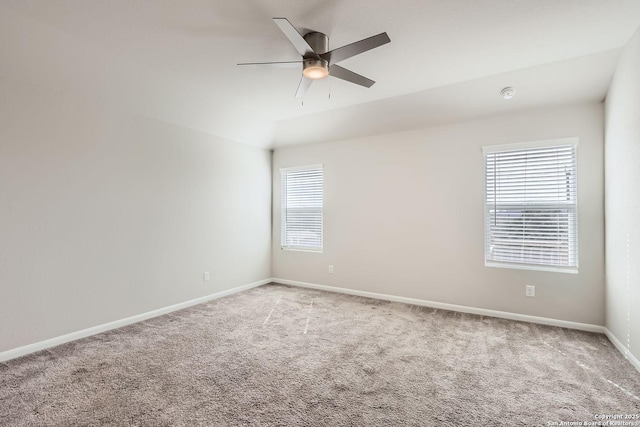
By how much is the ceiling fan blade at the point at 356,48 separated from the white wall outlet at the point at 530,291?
3.19m

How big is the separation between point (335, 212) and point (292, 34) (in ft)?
10.4

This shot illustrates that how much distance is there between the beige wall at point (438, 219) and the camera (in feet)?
10.7

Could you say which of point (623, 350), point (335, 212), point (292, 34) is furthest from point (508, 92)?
point (335, 212)

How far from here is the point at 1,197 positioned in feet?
8.45

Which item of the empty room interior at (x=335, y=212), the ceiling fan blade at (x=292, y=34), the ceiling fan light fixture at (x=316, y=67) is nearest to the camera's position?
the ceiling fan blade at (x=292, y=34)

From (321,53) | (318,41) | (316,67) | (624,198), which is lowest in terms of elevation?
(624,198)

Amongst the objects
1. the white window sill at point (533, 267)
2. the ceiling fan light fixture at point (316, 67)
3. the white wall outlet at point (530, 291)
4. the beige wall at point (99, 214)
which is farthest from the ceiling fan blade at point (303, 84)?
the white wall outlet at point (530, 291)

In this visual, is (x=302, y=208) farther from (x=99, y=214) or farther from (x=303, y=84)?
(x=99, y=214)

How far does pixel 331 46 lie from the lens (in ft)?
8.66

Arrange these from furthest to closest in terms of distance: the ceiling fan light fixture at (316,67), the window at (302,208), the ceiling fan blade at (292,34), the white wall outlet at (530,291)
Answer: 1. the window at (302,208)
2. the white wall outlet at (530,291)
3. the ceiling fan light fixture at (316,67)
4. the ceiling fan blade at (292,34)

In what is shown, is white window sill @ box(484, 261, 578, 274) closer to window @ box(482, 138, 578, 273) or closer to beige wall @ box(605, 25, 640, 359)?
window @ box(482, 138, 578, 273)

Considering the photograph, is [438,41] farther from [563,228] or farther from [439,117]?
[563,228]

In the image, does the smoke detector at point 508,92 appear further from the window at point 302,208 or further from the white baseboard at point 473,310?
the window at point 302,208

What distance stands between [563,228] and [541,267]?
50 cm
